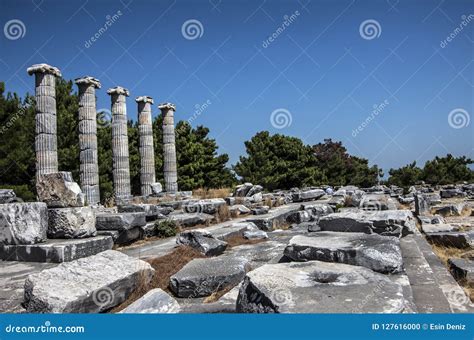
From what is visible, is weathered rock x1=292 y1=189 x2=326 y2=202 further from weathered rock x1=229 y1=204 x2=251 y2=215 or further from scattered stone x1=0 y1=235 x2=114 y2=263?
scattered stone x1=0 y1=235 x2=114 y2=263

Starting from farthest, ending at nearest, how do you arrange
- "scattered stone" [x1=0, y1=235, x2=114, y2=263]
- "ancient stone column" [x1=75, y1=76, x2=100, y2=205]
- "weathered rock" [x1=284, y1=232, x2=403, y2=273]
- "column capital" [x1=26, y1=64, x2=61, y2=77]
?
"ancient stone column" [x1=75, y1=76, x2=100, y2=205] < "column capital" [x1=26, y1=64, x2=61, y2=77] < "scattered stone" [x1=0, y1=235, x2=114, y2=263] < "weathered rock" [x1=284, y1=232, x2=403, y2=273]

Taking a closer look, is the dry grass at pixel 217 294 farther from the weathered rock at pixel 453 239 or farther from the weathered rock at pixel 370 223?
the weathered rock at pixel 453 239

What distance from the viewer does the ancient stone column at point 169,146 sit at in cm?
2512

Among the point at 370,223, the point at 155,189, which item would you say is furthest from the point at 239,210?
the point at 155,189

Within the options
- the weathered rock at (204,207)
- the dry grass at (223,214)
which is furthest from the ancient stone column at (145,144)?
the dry grass at (223,214)

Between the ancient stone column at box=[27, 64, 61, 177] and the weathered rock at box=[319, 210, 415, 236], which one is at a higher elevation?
the ancient stone column at box=[27, 64, 61, 177]

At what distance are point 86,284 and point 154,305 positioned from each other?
83 cm

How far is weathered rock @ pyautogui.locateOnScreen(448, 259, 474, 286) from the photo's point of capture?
4845mm

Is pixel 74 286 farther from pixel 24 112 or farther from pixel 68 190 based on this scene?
pixel 24 112

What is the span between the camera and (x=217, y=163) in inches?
1478

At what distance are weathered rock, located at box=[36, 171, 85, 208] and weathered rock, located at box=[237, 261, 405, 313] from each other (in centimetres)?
480

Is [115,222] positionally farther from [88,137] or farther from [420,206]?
[88,137]

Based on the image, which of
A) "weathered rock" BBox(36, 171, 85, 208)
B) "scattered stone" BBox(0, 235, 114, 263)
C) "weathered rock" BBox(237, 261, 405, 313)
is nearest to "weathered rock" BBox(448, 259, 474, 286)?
"weathered rock" BBox(237, 261, 405, 313)

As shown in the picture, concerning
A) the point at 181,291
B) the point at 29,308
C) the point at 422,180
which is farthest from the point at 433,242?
the point at 422,180
